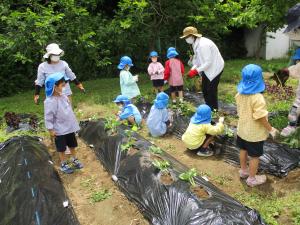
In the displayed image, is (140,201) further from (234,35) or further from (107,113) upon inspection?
(234,35)

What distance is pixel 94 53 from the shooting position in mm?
10328

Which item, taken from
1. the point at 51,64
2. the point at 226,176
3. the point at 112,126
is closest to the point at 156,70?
the point at 112,126

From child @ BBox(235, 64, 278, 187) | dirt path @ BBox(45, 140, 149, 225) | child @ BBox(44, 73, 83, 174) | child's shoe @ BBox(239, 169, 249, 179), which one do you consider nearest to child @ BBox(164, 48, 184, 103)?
dirt path @ BBox(45, 140, 149, 225)

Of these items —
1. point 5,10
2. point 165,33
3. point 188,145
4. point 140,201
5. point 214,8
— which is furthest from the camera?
point 165,33

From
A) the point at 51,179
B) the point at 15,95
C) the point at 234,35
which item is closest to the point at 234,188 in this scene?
the point at 51,179

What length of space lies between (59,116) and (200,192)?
240 cm

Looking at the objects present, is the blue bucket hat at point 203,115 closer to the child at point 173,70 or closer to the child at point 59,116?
the child at point 59,116

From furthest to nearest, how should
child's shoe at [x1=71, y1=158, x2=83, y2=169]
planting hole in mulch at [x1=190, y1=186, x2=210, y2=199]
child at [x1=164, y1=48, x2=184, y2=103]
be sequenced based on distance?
child at [x1=164, y1=48, x2=184, y2=103]
child's shoe at [x1=71, y1=158, x2=83, y2=169]
planting hole in mulch at [x1=190, y1=186, x2=210, y2=199]

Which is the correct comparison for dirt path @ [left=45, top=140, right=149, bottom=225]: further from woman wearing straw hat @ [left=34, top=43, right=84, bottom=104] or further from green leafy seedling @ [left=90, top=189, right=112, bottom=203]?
woman wearing straw hat @ [left=34, top=43, right=84, bottom=104]

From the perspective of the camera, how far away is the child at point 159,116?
6.29 m

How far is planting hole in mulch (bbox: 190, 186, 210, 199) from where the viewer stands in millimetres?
3595

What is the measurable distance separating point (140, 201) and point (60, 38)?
729 centimetres

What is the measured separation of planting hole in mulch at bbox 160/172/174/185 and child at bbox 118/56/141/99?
390cm

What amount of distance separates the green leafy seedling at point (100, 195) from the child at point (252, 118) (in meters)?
1.77
